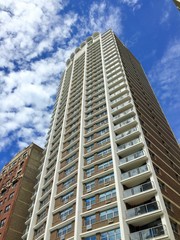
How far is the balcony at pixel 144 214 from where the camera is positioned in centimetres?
2455

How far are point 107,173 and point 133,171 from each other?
12.5 ft

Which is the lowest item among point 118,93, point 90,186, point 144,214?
point 144,214

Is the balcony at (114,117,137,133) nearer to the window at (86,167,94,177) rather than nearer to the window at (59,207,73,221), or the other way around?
the window at (86,167,94,177)

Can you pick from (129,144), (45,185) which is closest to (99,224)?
(129,144)

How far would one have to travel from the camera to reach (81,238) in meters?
27.0

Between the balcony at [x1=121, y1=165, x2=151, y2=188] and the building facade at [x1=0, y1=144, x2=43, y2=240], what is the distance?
67.8ft

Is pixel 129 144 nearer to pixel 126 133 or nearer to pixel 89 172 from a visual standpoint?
pixel 126 133

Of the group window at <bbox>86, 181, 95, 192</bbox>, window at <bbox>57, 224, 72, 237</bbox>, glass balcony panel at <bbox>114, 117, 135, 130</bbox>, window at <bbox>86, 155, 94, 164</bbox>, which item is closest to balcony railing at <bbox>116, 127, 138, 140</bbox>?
glass balcony panel at <bbox>114, 117, 135, 130</bbox>

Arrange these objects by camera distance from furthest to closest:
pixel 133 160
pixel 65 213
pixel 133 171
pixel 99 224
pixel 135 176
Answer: pixel 65 213 → pixel 133 160 → pixel 133 171 → pixel 135 176 → pixel 99 224

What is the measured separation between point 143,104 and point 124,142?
46.4ft

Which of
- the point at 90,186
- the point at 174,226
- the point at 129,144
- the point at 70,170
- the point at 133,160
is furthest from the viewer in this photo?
the point at 70,170

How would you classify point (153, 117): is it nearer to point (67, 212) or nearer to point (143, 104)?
point (143, 104)

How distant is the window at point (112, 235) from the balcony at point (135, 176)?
226 inches

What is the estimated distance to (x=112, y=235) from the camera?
25.3m
